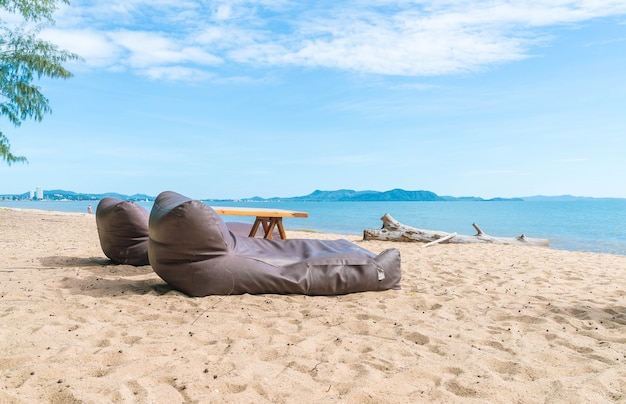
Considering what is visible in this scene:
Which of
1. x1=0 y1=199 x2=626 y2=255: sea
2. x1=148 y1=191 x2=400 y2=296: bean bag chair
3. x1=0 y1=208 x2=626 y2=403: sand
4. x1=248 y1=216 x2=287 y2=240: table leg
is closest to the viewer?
x1=0 y1=208 x2=626 y2=403: sand

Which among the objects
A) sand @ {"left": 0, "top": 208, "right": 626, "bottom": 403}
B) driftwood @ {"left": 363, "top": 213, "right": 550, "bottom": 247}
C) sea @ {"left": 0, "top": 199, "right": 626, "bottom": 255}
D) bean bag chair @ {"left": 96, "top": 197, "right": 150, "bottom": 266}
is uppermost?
bean bag chair @ {"left": 96, "top": 197, "right": 150, "bottom": 266}

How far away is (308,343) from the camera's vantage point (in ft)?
10.6

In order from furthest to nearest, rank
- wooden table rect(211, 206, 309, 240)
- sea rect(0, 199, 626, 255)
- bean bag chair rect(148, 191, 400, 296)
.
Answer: sea rect(0, 199, 626, 255), wooden table rect(211, 206, 309, 240), bean bag chair rect(148, 191, 400, 296)

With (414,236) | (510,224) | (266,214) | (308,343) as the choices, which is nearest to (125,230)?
(266,214)

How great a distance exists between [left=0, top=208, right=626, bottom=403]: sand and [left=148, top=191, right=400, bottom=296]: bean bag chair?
6.4 inches

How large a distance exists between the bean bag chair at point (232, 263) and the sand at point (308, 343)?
16cm

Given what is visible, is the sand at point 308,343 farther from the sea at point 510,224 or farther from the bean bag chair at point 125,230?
the sea at point 510,224

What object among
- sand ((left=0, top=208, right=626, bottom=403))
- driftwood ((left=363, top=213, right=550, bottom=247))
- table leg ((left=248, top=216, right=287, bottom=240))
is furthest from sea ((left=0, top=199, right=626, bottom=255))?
sand ((left=0, top=208, right=626, bottom=403))

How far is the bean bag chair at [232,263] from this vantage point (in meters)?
4.50

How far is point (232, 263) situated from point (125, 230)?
7.76ft

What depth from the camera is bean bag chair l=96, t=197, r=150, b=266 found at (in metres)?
6.18

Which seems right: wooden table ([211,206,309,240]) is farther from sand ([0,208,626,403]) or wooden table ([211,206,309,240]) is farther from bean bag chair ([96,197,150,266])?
sand ([0,208,626,403])

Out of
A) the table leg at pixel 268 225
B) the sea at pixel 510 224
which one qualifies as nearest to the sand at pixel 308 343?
the table leg at pixel 268 225

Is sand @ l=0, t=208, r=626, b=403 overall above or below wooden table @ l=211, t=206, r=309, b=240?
below
